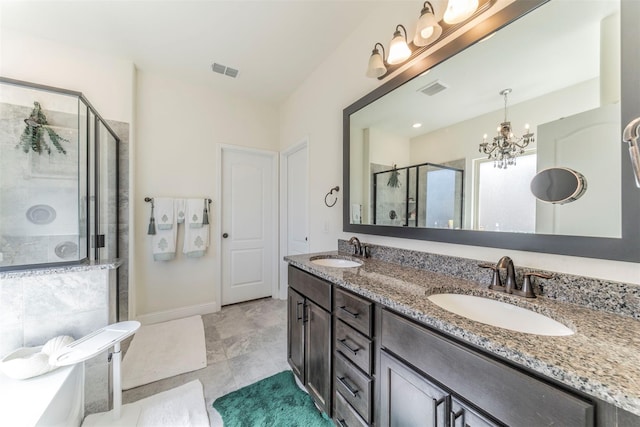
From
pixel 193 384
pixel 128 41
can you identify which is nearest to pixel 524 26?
pixel 193 384

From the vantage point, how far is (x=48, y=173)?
5.83ft

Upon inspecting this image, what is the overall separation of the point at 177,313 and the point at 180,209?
122cm

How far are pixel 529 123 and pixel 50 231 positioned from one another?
3.01 meters

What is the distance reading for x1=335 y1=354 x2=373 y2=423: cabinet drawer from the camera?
41.2 inches

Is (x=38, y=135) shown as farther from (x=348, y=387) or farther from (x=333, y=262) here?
(x=348, y=387)

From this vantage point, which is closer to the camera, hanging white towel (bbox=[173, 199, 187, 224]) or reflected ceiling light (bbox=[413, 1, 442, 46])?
reflected ceiling light (bbox=[413, 1, 442, 46])

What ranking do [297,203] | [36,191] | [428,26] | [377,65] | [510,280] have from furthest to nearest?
[297,203], [36,191], [377,65], [428,26], [510,280]

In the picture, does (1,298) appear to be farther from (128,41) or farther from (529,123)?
(529,123)

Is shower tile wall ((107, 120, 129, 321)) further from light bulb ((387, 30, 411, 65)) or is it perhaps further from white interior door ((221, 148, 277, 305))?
light bulb ((387, 30, 411, 65))

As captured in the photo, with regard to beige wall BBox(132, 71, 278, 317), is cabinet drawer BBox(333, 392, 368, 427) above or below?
below

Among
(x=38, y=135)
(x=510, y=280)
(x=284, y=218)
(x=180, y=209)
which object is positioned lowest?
(x=510, y=280)

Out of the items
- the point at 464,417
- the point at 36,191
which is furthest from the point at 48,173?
the point at 464,417

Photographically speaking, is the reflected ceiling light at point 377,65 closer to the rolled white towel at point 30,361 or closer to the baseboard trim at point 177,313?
the rolled white towel at point 30,361

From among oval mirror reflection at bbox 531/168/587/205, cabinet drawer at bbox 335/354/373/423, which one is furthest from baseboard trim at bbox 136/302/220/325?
oval mirror reflection at bbox 531/168/587/205
